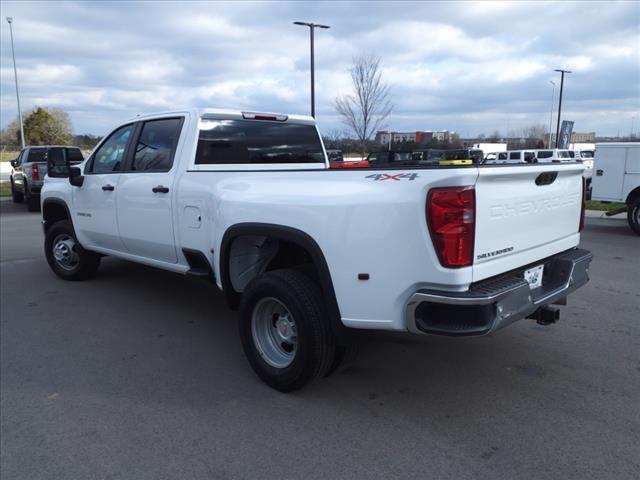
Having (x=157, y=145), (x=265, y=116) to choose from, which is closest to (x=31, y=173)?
(x=157, y=145)

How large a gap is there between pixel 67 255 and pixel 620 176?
10.5 m

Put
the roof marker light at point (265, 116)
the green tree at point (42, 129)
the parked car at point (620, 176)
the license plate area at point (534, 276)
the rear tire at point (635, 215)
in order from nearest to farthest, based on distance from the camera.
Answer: the license plate area at point (534, 276), the roof marker light at point (265, 116), the rear tire at point (635, 215), the parked car at point (620, 176), the green tree at point (42, 129)

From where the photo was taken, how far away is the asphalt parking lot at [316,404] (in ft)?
9.57

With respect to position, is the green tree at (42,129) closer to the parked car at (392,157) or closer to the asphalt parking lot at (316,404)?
the asphalt parking lot at (316,404)

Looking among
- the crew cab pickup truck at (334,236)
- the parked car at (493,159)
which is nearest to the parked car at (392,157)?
the parked car at (493,159)

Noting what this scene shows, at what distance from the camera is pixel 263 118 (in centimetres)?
541

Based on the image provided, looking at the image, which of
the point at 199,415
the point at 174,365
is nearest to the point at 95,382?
the point at 174,365

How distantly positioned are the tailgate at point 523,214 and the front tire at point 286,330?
1062mm

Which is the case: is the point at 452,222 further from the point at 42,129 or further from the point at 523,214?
the point at 42,129

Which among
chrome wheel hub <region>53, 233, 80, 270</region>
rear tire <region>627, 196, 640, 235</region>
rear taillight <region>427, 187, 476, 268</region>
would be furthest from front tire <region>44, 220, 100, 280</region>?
rear tire <region>627, 196, 640, 235</region>

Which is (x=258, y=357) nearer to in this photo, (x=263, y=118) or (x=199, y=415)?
(x=199, y=415)

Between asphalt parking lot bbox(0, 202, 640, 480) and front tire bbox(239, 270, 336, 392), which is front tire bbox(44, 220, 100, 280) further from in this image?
front tire bbox(239, 270, 336, 392)

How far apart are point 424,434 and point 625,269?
218 inches

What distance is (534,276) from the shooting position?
11.5ft
